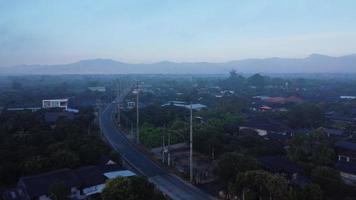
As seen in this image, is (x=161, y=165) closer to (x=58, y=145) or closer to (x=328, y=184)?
(x=58, y=145)

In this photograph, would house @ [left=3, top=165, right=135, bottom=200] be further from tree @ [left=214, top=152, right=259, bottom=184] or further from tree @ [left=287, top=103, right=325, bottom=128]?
tree @ [left=287, top=103, right=325, bottom=128]

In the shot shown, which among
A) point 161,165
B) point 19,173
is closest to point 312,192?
point 161,165

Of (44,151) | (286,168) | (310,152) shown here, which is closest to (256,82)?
(310,152)

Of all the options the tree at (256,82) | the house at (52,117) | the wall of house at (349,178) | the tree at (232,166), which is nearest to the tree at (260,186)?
the tree at (232,166)

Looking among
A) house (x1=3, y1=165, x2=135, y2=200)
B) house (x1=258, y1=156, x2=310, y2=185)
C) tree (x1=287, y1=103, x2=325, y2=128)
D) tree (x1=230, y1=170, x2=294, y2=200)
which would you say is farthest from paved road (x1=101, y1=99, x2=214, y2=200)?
tree (x1=287, y1=103, x2=325, y2=128)

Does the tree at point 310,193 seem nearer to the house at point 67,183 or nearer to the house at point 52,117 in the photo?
the house at point 67,183

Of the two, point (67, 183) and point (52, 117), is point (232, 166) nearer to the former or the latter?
point (67, 183)
